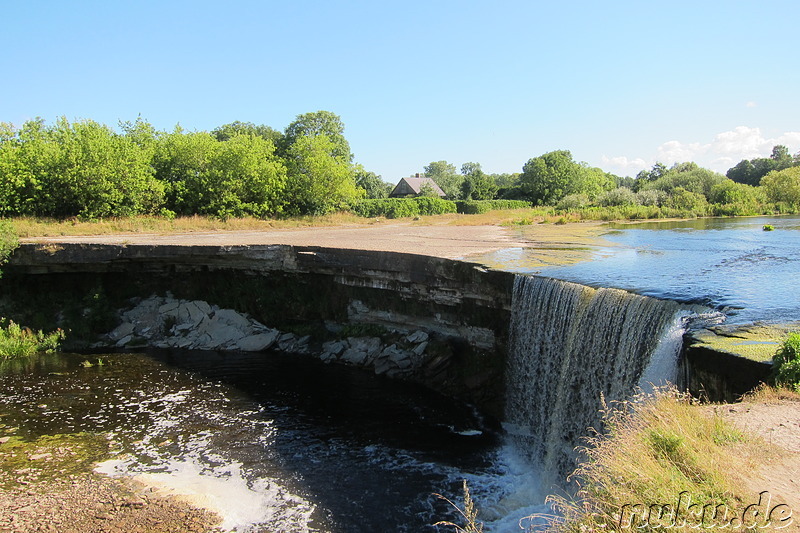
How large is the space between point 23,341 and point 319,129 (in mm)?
54022

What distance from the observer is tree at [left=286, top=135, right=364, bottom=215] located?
1439 inches

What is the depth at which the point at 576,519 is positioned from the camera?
4.67 meters

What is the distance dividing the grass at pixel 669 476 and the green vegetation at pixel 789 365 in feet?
5.54

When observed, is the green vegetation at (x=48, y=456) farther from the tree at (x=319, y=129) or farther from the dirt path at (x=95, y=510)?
the tree at (x=319, y=129)

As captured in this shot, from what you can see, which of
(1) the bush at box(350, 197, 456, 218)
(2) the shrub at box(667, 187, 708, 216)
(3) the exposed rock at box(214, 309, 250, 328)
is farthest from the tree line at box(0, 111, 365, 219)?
(2) the shrub at box(667, 187, 708, 216)

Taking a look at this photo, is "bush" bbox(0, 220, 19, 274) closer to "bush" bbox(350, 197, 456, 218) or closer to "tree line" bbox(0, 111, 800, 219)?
"tree line" bbox(0, 111, 800, 219)

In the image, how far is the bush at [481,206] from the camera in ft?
199

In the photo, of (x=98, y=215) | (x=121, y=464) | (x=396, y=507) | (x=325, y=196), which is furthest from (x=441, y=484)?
(x=325, y=196)

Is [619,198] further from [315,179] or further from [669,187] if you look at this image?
[315,179]

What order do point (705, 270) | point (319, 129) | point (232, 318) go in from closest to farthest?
point (705, 270) → point (232, 318) → point (319, 129)

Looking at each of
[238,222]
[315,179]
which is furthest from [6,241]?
[315,179]

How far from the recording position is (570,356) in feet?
37.7

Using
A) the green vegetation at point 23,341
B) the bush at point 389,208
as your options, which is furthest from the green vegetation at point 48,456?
the bush at point 389,208

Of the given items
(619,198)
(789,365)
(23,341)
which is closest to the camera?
(789,365)
